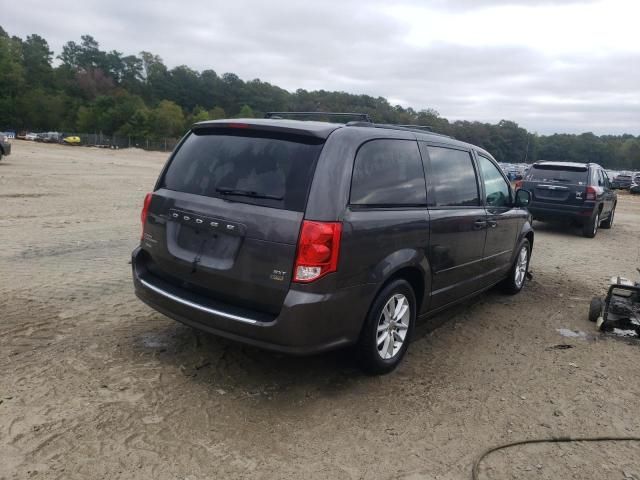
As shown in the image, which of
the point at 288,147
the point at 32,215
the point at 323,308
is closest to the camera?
the point at 323,308

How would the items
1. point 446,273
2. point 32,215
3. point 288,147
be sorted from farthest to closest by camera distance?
point 32,215 → point 446,273 → point 288,147

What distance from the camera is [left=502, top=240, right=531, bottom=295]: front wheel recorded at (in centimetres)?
616

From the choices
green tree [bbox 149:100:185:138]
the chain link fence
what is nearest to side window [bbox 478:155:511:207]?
the chain link fence

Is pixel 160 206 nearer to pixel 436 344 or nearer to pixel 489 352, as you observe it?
pixel 436 344

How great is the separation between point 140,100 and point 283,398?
109752mm

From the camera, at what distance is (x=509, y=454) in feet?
9.83

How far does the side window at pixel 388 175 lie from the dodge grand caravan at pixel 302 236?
0.04 ft

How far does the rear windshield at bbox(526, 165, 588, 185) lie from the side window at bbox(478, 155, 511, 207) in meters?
6.93

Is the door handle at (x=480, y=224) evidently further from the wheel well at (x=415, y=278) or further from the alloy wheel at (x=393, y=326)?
the alloy wheel at (x=393, y=326)

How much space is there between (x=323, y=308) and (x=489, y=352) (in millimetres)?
2032

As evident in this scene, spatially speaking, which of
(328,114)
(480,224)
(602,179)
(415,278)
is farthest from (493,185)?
(602,179)

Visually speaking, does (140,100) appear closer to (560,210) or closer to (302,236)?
(560,210)

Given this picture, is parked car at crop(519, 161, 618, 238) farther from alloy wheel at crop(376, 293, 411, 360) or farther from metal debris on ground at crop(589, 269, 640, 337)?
alloy wheel at crop(376, 293, 411, 360)

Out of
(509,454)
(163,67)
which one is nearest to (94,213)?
(509,454)
